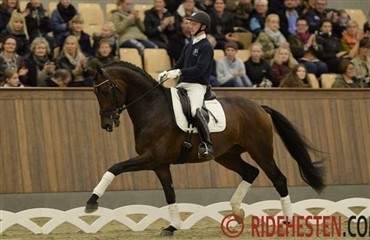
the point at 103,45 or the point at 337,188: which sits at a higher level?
the point at 103,45

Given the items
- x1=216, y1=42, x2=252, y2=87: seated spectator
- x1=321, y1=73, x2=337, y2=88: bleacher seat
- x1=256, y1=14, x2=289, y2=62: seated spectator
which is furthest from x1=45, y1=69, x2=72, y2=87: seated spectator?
x1=321, y1=73, x2=337, y2=88: bleacher seat

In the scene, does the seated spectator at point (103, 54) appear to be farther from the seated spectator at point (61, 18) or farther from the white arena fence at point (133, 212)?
the white arena fence at point (133, 212)

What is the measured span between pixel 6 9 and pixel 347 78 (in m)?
5.33

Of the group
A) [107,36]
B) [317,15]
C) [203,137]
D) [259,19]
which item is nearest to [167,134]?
[203,137]

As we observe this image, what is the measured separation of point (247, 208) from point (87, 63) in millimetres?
3485

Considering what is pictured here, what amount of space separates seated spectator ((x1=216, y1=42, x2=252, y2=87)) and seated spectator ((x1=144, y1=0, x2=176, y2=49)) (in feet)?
4.02

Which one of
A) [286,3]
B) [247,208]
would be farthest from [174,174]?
[286,3]

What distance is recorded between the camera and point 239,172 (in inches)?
446

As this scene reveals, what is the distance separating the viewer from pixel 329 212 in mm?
11641

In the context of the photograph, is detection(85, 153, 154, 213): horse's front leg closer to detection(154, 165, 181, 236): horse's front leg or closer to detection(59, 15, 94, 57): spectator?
detection(154, 165, 181, 236): horse's front leg

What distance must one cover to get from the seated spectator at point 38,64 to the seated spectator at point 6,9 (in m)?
0.86

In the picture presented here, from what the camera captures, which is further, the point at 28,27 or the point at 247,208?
the point at 28,27

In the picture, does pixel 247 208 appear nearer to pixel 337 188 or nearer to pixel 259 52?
pixel 337 188

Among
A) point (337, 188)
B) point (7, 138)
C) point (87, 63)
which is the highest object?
point (87, 63)
